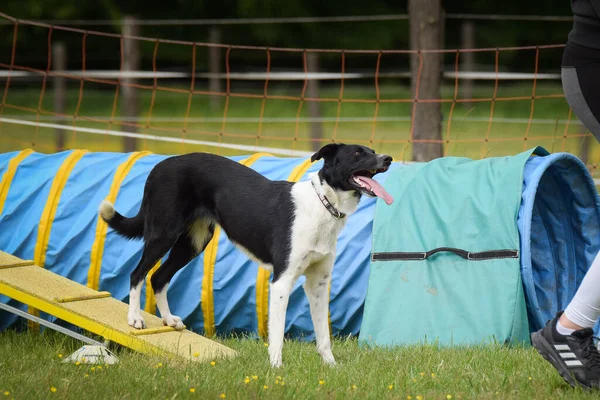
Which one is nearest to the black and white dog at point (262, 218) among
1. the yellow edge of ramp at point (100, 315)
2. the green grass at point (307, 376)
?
the yellow edge of ramp at point (100, 315)

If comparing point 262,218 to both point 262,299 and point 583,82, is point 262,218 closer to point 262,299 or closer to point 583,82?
point 262,299

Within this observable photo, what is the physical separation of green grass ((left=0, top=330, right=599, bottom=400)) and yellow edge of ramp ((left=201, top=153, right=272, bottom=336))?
654 mm

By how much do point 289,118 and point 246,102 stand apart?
144 inches

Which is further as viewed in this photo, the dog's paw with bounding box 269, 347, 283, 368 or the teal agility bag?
the teal agility bag

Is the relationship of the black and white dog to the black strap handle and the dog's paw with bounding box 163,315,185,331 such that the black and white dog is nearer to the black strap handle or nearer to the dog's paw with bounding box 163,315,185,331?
the dog's paw with bounding box 163,315,185,331

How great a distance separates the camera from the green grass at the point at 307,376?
321cm

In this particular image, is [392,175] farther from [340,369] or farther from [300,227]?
[340,369]

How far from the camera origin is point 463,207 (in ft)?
15.4

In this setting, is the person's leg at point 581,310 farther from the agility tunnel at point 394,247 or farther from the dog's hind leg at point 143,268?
the dog's hind leg at point 143,268

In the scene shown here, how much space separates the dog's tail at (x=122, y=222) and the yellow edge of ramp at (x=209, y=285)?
47 cm

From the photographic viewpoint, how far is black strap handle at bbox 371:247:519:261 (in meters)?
4.44

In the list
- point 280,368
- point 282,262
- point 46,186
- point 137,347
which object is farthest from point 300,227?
point 46,186

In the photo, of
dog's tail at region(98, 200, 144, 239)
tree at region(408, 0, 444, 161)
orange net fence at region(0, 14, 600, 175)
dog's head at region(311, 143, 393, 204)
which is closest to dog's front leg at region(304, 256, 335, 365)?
dog's head at region(311, 143, 393, 204)

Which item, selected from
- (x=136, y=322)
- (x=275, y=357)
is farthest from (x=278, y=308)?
(x=136, y=322)
